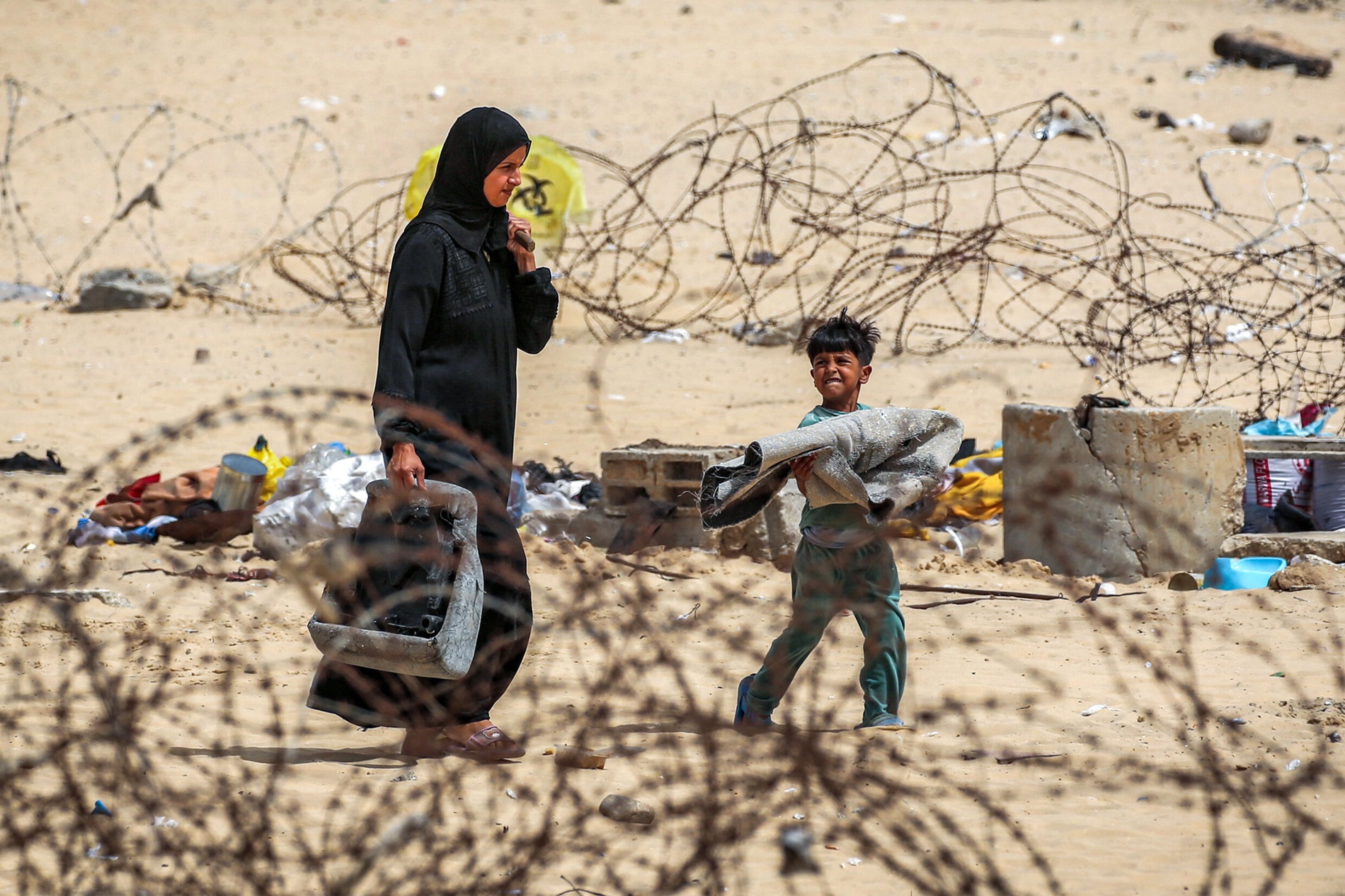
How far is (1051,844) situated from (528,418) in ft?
18.2

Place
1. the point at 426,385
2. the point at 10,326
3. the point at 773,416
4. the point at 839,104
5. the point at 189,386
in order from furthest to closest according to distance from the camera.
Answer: the point at 839,104 → the point at 10,326 → the point at 189,386 → the point at 773,416 → the point at 426,385

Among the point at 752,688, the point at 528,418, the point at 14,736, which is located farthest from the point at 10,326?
the point at 752,688

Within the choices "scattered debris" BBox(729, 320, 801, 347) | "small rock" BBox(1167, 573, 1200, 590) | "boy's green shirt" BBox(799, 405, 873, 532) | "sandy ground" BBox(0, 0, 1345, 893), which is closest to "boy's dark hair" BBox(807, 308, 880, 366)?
"boy's green shirt" BBox(799, 405, 873, 532)

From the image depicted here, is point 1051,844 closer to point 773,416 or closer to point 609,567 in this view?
point 609,567

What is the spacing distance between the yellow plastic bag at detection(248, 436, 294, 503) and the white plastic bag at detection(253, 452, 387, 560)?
1.50 feet

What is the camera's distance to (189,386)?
8.96m

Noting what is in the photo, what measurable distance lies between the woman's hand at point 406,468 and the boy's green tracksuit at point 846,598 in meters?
0.98

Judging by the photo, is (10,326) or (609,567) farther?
(10,326)

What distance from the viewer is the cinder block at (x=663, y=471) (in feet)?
18.6

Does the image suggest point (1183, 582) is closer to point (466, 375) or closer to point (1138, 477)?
point (1138, 477)

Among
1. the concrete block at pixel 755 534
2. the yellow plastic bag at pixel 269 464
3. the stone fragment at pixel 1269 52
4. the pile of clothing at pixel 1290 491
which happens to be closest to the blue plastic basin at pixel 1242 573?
the pile of clothing at pixel 1290 491

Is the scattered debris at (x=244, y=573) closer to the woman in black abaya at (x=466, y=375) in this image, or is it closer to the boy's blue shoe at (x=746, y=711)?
the woman in black abaya at (x=466, y=375)

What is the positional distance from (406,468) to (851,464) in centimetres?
109

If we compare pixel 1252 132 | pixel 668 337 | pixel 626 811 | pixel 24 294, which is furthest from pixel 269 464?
pixel 1252 132
